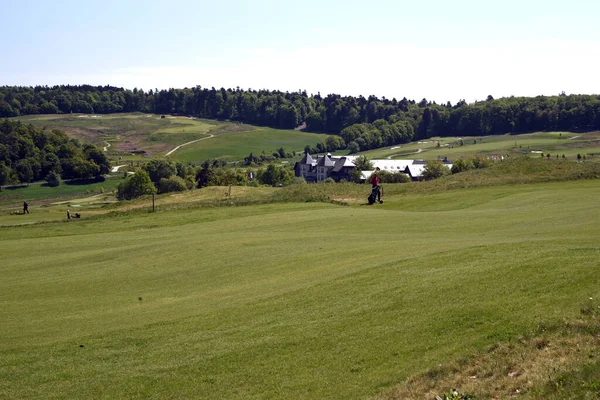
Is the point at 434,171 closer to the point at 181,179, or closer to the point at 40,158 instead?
the point at 181,179

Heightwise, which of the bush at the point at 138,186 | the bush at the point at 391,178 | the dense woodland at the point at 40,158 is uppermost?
the dense woodland at the point at 40,158

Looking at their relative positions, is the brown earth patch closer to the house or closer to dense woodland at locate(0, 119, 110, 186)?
the house

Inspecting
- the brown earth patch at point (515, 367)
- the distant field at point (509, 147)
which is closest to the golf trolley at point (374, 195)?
the brown earth patch at point (515, 367)

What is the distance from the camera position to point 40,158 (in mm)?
125625

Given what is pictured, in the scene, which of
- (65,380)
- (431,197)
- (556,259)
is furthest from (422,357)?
(431,197)

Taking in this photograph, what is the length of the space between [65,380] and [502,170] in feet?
191

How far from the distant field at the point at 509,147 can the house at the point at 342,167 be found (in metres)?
22.5

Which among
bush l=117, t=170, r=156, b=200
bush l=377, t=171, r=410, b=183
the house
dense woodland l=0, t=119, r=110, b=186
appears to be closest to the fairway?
bush l=117, t=170, r=156, b=200

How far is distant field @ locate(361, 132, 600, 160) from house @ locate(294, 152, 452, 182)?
73.8ft

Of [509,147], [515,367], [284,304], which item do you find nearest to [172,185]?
[284,304]

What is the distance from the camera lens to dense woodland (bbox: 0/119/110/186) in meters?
120

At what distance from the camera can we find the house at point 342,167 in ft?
421

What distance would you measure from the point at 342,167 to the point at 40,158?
209 feet

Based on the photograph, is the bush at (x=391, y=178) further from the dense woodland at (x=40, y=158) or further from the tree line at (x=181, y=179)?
the dense woodland at (x=40, y=158)
